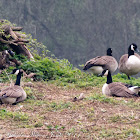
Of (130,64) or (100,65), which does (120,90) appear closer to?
(130,64)

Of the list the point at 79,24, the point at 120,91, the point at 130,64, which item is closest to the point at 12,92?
the point at 120,91

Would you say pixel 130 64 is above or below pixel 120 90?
above

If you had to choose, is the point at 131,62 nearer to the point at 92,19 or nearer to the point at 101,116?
the point at 101,116

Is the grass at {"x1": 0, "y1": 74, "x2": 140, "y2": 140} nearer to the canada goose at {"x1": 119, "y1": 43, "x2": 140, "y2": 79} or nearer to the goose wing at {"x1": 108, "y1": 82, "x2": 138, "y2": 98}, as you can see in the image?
the goose wing at {"x1": 108, "y1": 82, "x2": 138, "y2": 98}

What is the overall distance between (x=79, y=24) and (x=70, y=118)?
2534cm

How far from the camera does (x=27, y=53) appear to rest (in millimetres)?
11984

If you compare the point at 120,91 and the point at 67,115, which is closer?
the point at 67,115

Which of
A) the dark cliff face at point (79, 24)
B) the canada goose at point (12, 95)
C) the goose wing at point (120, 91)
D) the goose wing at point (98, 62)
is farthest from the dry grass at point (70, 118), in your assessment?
the dark cliff face at point (79, 24)

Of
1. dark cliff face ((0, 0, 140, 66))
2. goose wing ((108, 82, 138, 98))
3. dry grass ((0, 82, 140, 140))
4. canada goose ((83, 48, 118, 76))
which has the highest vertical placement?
dark cliff face ((0, 0, 140, 66))

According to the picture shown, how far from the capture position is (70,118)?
6016 millimetres

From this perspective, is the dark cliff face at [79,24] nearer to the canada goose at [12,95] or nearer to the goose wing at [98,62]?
the goose wing at [98,62]

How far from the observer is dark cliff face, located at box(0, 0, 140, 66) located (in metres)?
30.0

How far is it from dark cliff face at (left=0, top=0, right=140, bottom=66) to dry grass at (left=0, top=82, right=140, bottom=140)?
2198 centimetres

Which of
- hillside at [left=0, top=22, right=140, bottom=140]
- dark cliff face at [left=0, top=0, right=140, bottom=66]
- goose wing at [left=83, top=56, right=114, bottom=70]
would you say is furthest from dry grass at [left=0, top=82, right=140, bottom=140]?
dark cliff face at [left=0, top=0, right=140, bottom=66]
